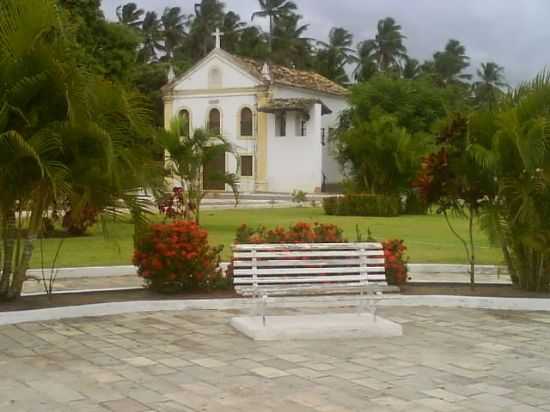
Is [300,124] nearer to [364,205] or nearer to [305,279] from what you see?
[364,205]

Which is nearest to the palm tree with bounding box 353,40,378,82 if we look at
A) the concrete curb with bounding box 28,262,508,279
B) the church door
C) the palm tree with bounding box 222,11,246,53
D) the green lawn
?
the palm tree with bounding box 222,11,246,53

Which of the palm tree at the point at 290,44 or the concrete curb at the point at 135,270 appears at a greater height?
the palm tree at the point at 290,44

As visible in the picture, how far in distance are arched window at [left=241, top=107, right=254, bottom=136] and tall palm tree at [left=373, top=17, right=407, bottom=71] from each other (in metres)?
24.7

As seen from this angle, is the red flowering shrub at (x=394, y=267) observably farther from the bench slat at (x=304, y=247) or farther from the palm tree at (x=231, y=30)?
the palm tree at (x=231, y=30)

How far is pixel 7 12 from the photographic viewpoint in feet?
23.5

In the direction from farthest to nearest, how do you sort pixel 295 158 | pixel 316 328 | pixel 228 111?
pixel 228 111 < pixel 295 158 < pixel 316 328

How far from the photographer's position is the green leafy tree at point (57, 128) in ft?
23.3

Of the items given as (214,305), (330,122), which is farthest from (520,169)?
(330,122)

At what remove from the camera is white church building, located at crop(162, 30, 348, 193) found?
4522 centimetres

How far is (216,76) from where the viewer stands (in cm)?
4697

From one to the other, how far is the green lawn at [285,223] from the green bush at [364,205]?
129 centimetres

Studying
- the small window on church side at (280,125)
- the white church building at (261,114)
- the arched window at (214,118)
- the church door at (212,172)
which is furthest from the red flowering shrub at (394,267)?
the arched window at (214,118)

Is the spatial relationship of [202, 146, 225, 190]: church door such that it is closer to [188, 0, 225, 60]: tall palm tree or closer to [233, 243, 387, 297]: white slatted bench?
[233, 243, 387, 297]: white slatted bench

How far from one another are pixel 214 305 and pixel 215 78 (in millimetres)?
39580
